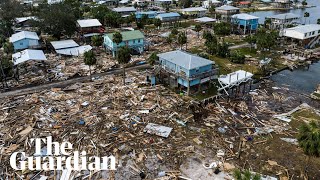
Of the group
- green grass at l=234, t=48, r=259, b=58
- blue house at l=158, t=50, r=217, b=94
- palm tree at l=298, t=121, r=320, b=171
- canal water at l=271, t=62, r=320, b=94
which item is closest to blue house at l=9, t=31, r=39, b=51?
blue house at l=158, t=50, r=217, b=94

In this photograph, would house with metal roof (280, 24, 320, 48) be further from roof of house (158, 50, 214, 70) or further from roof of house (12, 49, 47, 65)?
roof of house (12, 49, 47, 65)

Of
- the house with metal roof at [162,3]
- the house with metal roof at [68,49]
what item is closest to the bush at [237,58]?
the house with metal roof at [68,49]

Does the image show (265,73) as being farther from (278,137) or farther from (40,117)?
(40,117)

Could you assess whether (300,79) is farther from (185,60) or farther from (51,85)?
(51,85)

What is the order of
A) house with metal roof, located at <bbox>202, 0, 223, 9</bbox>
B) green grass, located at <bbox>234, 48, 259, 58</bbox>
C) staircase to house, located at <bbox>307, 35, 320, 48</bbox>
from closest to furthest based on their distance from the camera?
green grass, located at <bbox>234, 48, 259, 58</bbox> → staircase to house, located at <bbox>307, 35, 320, 48</bbox> → house with metal roof, located at <bbox>202, 0, 223, 9</bbox>

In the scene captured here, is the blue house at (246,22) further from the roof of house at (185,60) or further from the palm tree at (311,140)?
the palm tree at (311,140)

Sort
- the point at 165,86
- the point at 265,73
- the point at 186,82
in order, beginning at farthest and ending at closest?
the point at 265,73, the point at 165,86, the point at 186,82

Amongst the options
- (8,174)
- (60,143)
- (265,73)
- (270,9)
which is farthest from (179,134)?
(270,9)
